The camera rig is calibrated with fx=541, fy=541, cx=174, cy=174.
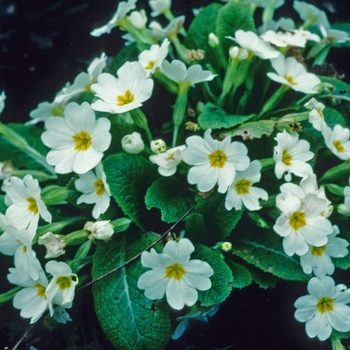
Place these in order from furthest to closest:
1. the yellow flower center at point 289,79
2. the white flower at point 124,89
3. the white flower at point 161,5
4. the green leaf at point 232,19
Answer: the white flower at point 161,5
the green leaf at point 232,19
the yellow flower center at point 289,79
the white flower at point 124,89

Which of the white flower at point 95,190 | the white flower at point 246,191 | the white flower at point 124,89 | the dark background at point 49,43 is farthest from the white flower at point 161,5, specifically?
the white flower at point 246,191

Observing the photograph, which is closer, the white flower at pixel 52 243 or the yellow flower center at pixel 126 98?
the white flower at pixel 52 243

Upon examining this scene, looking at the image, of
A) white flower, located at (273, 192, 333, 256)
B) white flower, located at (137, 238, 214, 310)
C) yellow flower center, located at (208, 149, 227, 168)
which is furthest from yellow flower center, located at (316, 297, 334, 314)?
yellow flower center, located at (208, 149, 227, 168)

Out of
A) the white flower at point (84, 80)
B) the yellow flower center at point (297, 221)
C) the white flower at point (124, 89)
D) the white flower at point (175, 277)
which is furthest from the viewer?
the white flower at point (84, 80)

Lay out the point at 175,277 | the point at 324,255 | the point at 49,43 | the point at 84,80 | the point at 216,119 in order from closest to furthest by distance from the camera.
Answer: the point at 175,277, the point at 324,255, the point at 216,119, the point at 84,80, the point at 49,43

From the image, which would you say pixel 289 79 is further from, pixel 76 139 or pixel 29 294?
pixel 29 294

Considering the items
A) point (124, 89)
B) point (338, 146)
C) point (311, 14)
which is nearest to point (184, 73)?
point (124, 89)

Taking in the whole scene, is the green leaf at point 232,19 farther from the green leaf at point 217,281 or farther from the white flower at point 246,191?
the green leaf at point 217,281

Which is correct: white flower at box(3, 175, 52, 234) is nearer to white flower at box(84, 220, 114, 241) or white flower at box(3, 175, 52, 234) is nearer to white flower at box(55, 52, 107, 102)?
white flower at box(84, 220, 114, 241)
